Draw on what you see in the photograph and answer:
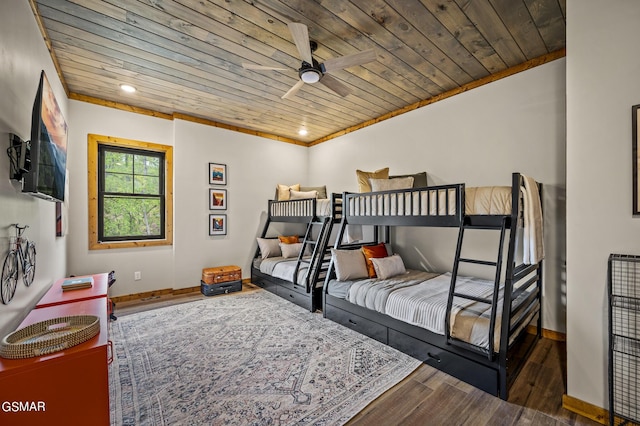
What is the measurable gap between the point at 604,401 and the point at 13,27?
4.10 m

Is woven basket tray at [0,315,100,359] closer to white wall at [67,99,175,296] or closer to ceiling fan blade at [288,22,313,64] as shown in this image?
ceiling fan blade at [288,22,313,64]

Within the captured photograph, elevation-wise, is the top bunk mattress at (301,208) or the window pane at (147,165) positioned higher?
the window pane at (147,165)

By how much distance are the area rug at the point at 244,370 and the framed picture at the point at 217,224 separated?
1.54 metres

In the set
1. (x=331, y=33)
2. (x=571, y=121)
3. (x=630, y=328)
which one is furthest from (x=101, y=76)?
(x=630, y=328)

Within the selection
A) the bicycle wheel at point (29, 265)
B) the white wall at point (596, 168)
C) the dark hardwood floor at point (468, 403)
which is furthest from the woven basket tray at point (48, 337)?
the white wall at point (596, 168)

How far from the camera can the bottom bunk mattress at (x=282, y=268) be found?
374 centimetres

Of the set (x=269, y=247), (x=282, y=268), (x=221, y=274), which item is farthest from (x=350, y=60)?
(x=221, y=274)

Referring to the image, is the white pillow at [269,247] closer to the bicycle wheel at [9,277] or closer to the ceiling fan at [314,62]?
the ceiling fan at [314,62]

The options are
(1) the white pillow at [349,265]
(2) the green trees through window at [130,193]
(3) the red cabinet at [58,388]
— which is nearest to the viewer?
(3) the red cabinet at [58,388]

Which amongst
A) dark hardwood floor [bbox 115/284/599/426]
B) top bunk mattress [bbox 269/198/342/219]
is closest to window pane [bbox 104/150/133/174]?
top bunk mattress [bbox 269/198/342/219]

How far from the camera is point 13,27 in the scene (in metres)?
1.57

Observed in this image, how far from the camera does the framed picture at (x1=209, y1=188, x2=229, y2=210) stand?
14.8ft

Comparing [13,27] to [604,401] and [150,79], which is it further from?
[604,401]

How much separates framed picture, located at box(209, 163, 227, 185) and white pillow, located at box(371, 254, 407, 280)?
9.46ft
